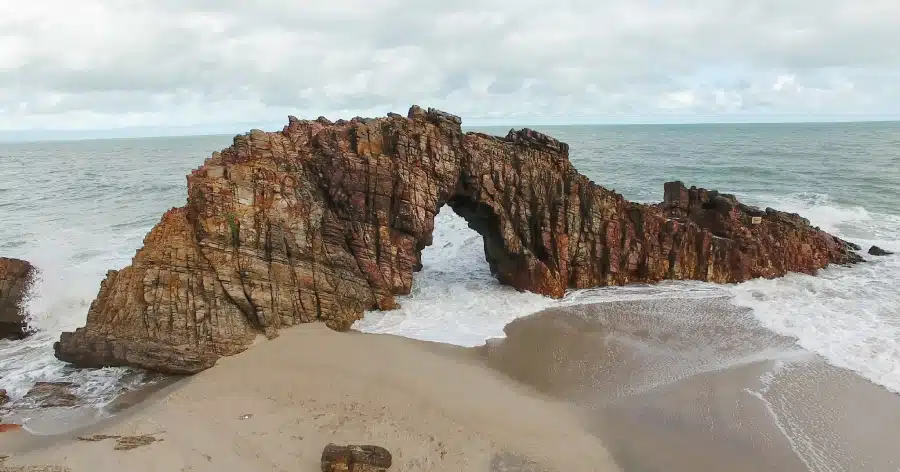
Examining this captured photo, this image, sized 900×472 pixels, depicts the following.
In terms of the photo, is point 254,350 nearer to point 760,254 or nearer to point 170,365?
point 170,365

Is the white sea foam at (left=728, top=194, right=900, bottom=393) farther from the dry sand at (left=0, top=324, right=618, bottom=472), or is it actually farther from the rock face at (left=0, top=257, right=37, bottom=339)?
the rock face at (left=0, top=257, right=37, bottom=339)

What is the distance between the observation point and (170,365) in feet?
48.9

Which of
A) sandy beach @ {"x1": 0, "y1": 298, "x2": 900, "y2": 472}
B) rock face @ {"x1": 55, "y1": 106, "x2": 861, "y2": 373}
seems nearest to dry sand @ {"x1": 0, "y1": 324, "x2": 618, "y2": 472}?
sandy beach @ {"x1": 0, "y1": 298, "x2": 900, "y2": 472}

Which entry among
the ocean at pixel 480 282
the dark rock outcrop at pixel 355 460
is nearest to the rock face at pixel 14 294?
the ocean at pixel 480 282

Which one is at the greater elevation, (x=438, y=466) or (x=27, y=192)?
(x=27, y=192)

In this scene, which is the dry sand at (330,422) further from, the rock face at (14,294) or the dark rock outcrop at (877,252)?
the dark rock outcrop at (877,252)

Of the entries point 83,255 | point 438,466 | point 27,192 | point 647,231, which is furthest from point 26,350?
point 27,192

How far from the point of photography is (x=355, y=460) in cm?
1044

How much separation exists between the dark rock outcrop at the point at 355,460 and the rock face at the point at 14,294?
14.9m

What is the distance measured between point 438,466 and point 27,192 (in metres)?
63.0

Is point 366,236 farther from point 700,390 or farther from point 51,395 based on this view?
point 700,390

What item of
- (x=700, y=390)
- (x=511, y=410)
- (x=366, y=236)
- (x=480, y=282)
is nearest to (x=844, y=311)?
(x=700, y=390)

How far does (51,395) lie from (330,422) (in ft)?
27.3

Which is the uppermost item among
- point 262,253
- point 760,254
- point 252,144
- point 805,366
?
point 252,144
